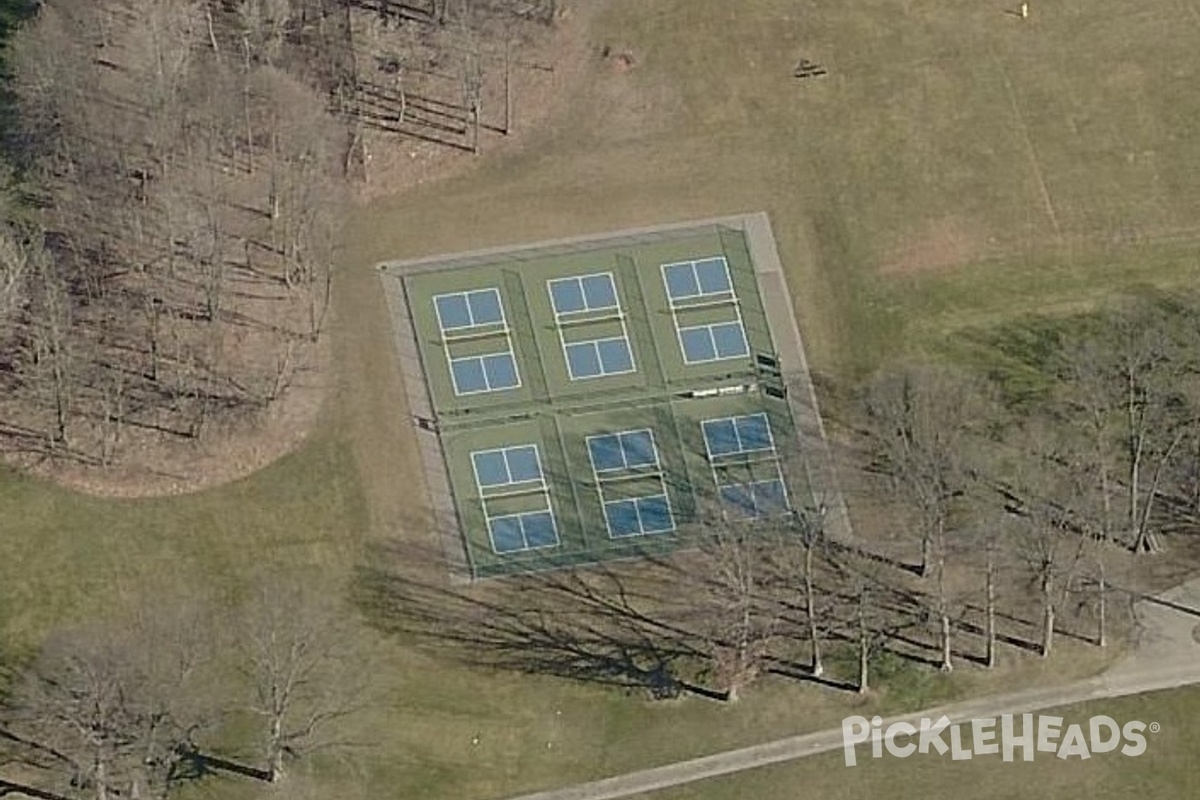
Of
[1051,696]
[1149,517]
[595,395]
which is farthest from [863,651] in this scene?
[595,395]

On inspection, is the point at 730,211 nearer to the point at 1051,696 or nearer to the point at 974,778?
the point at 1051,696

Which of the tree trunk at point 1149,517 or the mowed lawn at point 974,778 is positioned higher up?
the tree trunk at point 1149,517

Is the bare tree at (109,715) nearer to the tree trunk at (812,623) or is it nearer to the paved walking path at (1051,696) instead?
the paved walking path at (1051,696)

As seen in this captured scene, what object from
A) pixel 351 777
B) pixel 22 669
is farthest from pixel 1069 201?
pixel 22 669

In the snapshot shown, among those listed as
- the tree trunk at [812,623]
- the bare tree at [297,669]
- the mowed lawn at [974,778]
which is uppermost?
the bare tree at [297,669]

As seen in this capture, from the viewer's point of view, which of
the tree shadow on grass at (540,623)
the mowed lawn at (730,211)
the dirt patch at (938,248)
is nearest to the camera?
the mowed lawn at (730,211)

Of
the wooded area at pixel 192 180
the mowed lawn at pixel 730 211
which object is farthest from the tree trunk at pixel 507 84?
the mowed lawn at pixel 730 211

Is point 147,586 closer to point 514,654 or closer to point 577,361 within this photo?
point 514,654
